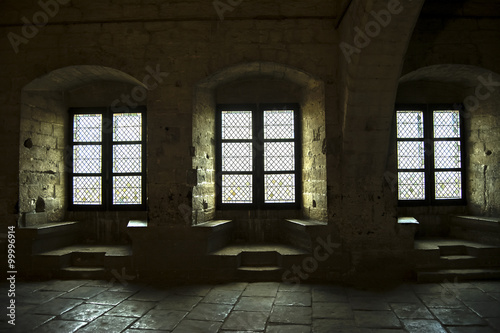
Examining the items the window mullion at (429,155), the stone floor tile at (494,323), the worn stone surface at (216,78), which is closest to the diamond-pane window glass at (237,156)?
the worn stone surface at (216,78)

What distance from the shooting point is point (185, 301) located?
3725 mm

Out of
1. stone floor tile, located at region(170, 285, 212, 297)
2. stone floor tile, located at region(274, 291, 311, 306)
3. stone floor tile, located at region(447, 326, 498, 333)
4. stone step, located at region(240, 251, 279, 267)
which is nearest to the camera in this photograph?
stone floor tile, located at region(447, 326, 498, 333)

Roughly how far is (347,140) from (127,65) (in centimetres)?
291

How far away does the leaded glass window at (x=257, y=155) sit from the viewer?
17.7 feet

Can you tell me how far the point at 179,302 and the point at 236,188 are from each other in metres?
2.09

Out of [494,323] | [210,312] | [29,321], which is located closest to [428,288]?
[494,323]

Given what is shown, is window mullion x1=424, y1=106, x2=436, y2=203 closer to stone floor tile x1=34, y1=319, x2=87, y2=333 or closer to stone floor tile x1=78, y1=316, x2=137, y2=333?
stone floor tile x1=78, y1=316, x2=137, y2=333

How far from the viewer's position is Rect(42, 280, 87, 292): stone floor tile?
4180mm

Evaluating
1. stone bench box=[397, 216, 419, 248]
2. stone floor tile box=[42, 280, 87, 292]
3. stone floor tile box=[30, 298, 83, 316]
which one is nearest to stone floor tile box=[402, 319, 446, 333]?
stone bench box=[397, 216, 419, 248]

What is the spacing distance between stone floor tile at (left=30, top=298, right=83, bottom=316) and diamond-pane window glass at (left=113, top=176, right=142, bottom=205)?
1901 mm

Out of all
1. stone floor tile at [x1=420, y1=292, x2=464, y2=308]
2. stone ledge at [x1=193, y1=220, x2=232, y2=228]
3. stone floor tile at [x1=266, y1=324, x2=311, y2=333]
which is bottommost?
stone floor tile at [x1=266, y1=324, x2=311, y2=333]

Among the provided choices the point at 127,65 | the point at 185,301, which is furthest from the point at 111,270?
the point at 127,65

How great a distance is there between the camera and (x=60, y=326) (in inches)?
121

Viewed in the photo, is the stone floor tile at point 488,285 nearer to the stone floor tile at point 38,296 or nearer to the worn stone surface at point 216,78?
the worn stone surface at point 216,78
